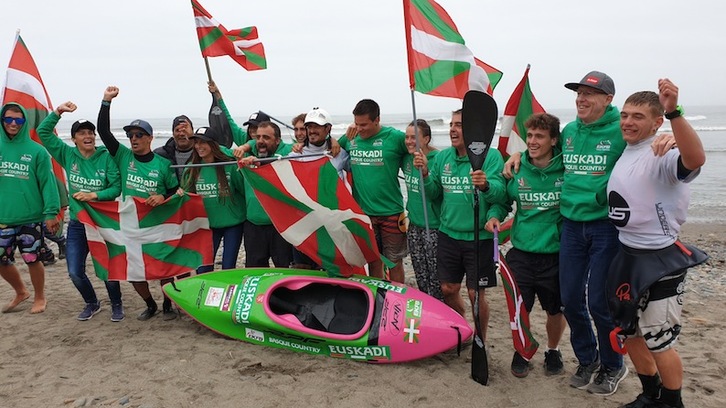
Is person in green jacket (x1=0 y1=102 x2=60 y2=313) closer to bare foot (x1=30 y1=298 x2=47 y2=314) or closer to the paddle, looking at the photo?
bare foot (x1=30 y1=298 x2=47 y2=314)

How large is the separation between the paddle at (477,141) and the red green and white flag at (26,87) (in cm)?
558

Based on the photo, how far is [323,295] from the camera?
5434mm

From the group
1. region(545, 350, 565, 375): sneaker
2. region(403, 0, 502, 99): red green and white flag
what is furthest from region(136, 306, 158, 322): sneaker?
region(545, 350, 565, 375): sneaker

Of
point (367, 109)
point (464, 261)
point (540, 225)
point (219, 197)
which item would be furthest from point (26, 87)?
point (540, 225)

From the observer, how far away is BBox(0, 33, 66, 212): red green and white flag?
6.77 metres

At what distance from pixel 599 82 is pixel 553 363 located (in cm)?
246

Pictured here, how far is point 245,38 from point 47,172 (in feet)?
10.3

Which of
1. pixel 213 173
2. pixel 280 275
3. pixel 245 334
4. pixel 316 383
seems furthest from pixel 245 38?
pixel 316 383

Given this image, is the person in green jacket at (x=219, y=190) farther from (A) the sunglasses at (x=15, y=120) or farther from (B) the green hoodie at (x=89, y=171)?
(A) the sunglasses at (x=15, y=120)

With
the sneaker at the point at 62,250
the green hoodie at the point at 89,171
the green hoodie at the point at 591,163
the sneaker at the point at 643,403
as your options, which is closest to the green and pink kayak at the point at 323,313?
the green hoodie at the point at 89,171

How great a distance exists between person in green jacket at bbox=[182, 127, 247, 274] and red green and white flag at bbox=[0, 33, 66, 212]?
247 centimetres

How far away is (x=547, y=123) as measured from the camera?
432cm

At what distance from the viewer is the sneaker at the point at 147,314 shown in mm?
6137

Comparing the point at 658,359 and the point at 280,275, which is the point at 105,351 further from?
the point at 658,359
